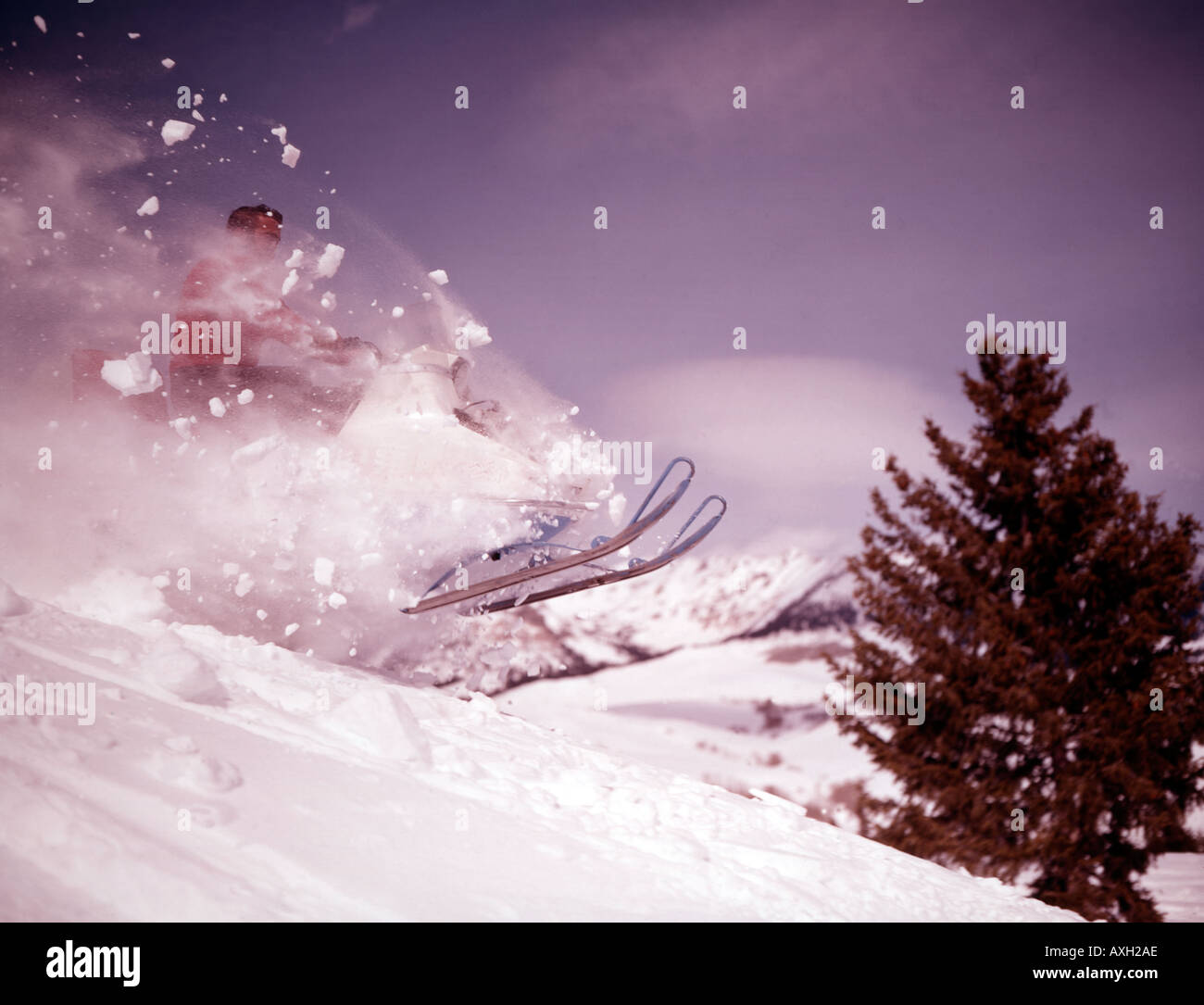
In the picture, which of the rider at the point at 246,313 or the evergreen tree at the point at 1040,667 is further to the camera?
the evergreen tree at the point at 1040,667

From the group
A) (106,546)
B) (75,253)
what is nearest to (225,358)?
(75,253)

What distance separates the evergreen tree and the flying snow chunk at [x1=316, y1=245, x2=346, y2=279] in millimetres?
5625

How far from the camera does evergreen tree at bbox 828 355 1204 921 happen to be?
5.64 metres

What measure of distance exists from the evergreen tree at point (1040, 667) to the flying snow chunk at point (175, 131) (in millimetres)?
6861

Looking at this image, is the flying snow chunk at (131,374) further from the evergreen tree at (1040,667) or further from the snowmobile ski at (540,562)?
the evergreen tree at (1040,667)

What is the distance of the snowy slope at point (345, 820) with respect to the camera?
1942mm

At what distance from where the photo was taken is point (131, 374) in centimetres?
452

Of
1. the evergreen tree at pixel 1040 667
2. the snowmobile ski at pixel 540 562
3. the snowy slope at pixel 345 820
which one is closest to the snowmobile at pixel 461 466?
the snowmobile ski at pixel 540 562

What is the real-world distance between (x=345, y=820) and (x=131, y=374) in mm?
3744

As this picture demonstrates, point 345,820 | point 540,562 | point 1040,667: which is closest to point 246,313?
point 540,562

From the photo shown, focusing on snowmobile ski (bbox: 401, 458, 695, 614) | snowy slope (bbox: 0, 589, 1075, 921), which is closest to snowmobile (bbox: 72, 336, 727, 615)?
snowmobile ski (bbox: 401, 458, 695, 614)
